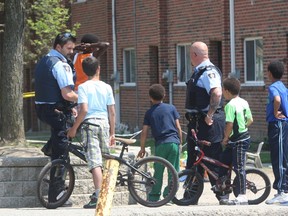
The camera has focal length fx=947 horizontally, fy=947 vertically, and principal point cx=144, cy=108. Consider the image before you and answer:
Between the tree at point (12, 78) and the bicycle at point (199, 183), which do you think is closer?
the bicycle at point (199, 183)

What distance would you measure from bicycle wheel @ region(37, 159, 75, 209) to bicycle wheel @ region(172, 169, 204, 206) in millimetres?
1281

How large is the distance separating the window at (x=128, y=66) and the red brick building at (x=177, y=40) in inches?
0.8

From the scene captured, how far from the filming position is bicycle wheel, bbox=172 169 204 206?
448 inches

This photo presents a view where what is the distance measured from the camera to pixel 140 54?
98.5ft

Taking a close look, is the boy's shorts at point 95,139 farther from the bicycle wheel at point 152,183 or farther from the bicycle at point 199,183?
the bicycle at point 199,183

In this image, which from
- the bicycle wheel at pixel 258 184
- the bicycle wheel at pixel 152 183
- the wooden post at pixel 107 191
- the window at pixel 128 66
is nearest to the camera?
the wooden post at pixel 107 191

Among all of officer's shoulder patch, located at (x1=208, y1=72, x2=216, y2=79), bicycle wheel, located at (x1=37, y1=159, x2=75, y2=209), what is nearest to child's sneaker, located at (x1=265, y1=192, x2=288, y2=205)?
officer's shoulder patch, located at (x1=208, y1=72, x2=216, y2=79)

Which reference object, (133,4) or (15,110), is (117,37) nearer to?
(133,4)

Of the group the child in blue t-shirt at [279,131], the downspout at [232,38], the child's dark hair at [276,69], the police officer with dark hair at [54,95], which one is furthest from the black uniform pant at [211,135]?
the downspout at [232,38]

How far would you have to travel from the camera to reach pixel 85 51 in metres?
12.2

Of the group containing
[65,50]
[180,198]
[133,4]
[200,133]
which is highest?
[133,4]

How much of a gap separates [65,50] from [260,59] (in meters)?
13.5

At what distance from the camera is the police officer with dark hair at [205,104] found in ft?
36.2

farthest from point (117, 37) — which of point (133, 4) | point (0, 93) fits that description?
point (0, 93)
